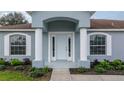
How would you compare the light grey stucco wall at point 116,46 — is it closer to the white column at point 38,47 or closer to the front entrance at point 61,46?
the front entrance at point 61,46

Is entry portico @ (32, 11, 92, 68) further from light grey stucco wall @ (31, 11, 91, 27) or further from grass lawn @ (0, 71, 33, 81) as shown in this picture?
grass lawn @ (0, 71, 33, 81)

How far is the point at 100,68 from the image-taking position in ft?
42.4

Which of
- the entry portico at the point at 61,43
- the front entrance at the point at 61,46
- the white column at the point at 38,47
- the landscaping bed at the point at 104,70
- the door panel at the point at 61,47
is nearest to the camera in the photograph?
the landscaping bed at the point at 104,70

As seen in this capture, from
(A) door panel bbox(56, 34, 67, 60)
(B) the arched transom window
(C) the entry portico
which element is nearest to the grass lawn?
(C) the entry portico

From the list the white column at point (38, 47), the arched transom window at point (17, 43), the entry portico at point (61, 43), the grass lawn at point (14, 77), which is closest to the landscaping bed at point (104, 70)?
the entry portico at point (61, 43)

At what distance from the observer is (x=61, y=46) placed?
17.3 meters

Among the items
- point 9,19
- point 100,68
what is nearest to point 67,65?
point 100,68

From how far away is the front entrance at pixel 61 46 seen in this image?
17016mm

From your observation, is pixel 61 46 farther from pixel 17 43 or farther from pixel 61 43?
pixel 17 43

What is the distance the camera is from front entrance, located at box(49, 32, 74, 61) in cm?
1702

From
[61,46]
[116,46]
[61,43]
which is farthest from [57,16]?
[116,46]

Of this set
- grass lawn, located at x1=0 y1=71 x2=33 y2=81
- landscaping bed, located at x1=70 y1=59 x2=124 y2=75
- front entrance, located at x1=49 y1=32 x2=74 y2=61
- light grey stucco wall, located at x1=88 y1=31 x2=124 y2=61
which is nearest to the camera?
grass lawn, located at x1=0 y1=71 x2=33 y2=81

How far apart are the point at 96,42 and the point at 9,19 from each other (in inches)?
941
